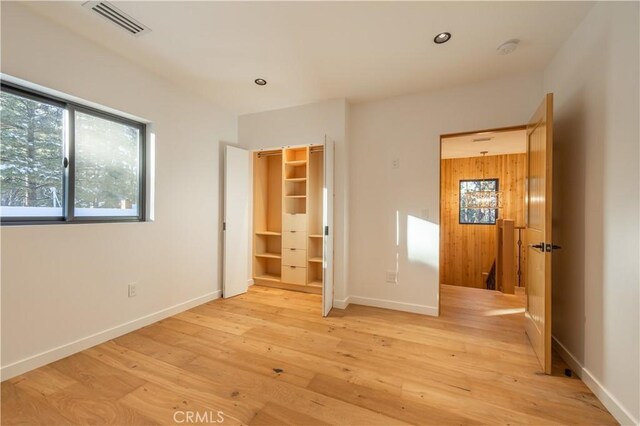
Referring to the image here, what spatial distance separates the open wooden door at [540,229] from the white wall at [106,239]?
3.55 m

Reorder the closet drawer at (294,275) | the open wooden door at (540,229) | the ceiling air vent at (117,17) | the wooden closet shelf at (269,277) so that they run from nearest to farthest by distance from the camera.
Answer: the ceiling air vent at (117,17), the open wooden door at (540,229), the closet drawer at (294,275), the wooden closet shelf at (269,277)

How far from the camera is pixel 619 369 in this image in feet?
5.00

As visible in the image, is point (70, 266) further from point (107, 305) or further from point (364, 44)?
point (364, 44)

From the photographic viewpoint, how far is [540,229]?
2100mm

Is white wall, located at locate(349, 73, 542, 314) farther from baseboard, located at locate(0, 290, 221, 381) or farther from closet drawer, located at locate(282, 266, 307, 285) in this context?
baseboard, located at locate(0, 290, 221, 381)

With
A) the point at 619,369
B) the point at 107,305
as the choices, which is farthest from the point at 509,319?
the point at 107,305

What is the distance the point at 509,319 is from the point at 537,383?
4.14 feet

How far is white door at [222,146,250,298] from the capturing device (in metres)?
3.60

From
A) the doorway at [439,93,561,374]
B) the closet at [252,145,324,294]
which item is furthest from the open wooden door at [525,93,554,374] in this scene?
the closet at [252,145,324,294]

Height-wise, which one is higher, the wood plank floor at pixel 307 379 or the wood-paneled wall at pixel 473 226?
the wood-paneled wall at pixel 473 226

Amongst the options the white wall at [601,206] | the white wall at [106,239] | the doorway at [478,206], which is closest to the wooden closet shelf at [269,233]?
the white wall at [106,239]

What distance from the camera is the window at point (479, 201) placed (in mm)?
6277

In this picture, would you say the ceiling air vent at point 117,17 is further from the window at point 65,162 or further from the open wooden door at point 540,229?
the open wooden door at point 540,229

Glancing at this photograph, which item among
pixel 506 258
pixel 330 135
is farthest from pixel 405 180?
pixel 506 258
